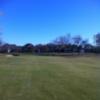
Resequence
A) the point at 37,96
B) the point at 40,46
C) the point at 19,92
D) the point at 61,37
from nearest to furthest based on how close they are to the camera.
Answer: the point at 37,96
the point at 19,92
the point at 40,46
the point at 61,37

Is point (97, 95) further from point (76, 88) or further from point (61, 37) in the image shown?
point (61, 37)

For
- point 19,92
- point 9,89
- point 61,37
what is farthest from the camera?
point 61,37

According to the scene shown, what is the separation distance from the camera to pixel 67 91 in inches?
364

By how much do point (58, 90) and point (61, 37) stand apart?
97502mm

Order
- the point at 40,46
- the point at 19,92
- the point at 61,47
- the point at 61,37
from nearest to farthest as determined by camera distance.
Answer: the point at 19,92 < the point at 61,47 < the point at 40,46 < the point at 61,37

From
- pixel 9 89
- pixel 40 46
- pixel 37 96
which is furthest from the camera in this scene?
pixel 40 46

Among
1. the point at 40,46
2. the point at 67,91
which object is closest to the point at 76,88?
→ the point at 67,91

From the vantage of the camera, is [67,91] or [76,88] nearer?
[67,91]

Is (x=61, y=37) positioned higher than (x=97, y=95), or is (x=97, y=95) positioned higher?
(x=61, y=37)

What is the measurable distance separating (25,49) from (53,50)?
13.6 m

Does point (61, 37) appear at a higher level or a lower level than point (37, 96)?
higher

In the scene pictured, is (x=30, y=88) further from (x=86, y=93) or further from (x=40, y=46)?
(x=40, y=46)

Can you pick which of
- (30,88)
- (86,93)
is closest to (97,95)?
(86,93)

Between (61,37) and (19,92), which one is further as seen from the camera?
(61,37)
